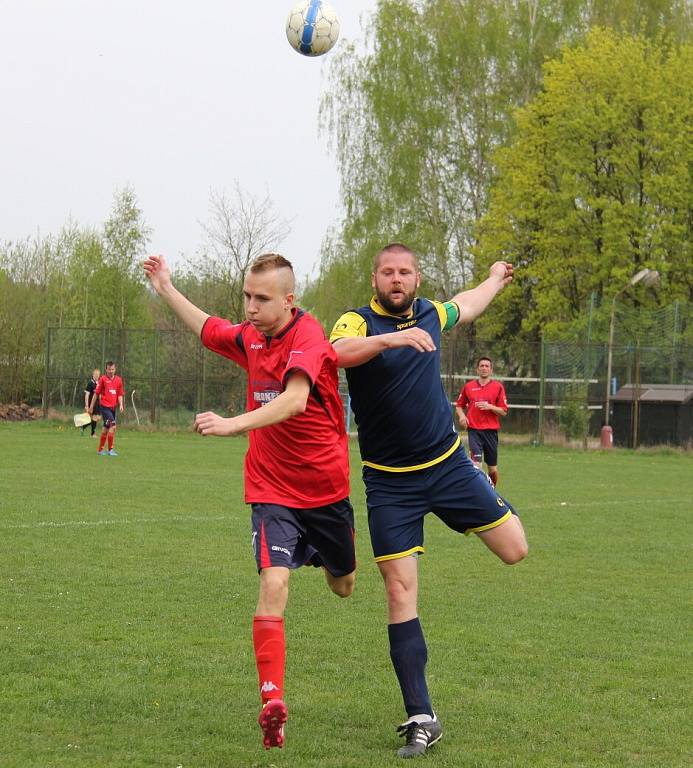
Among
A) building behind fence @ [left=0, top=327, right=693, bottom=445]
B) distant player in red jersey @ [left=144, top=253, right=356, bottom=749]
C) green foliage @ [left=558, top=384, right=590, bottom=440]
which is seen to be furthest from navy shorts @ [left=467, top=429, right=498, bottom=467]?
building behind fence @ [left=0, top=327, right=693, bottom=445]

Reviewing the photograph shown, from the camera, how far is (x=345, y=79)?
153 feet

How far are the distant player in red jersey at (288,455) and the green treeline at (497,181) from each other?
3401 cm

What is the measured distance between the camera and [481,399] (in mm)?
19266

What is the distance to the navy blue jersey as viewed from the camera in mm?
5668

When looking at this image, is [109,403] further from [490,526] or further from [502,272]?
[490,526]

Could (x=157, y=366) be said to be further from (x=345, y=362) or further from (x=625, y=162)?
(x=345, y=362)

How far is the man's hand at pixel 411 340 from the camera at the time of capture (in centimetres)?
518

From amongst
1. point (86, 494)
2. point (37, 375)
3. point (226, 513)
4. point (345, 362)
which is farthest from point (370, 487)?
point (37, 375)

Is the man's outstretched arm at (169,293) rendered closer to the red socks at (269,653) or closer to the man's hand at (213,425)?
the man's hand at (213,425)

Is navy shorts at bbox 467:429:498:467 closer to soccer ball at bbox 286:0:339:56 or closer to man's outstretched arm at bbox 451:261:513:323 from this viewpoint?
soccer ball at bbox 286:0:339:56

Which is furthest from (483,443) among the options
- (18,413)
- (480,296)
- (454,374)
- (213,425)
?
(18,413)

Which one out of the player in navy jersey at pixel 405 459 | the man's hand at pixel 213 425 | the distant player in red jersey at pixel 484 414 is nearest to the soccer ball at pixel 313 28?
the player in navy jersey at pixel 405 459

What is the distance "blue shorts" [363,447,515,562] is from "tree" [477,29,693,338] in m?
34.1

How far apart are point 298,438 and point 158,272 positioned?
4.20 ft
